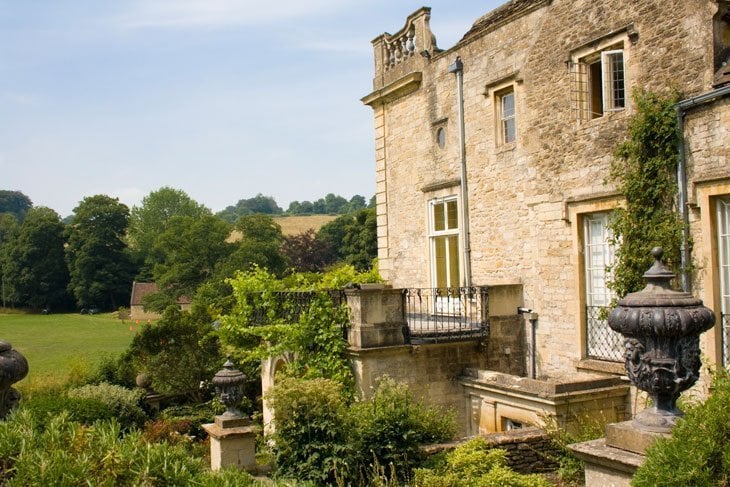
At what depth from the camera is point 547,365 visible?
1191 centimetres

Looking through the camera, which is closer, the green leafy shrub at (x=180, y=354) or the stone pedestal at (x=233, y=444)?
the stone pedestal at (x=233, y=444)

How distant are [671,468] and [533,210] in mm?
8322

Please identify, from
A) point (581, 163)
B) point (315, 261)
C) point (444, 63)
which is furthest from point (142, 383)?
point (315, 261)

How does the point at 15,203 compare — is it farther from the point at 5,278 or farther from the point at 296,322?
the point at 296,322

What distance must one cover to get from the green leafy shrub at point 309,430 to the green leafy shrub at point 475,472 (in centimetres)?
139

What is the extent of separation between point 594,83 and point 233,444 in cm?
862

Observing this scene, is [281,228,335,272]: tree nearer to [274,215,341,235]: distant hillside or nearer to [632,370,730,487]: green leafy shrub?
[274,215,341,235]: distant hillside

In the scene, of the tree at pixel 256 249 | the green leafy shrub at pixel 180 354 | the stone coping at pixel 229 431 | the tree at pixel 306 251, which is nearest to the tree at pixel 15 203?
the tree at pixel 306 251

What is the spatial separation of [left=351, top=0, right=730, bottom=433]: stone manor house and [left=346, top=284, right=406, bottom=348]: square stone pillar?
12 cm

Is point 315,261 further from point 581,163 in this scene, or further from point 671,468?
point 671,468

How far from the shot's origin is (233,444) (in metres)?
11.3

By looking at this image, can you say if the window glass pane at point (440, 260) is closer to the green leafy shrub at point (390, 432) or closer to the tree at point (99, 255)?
the green leafy shrub at point (390, 432)

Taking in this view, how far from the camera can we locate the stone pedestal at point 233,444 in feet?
37.0

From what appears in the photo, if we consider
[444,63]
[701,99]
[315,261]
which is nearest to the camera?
[701,99]
